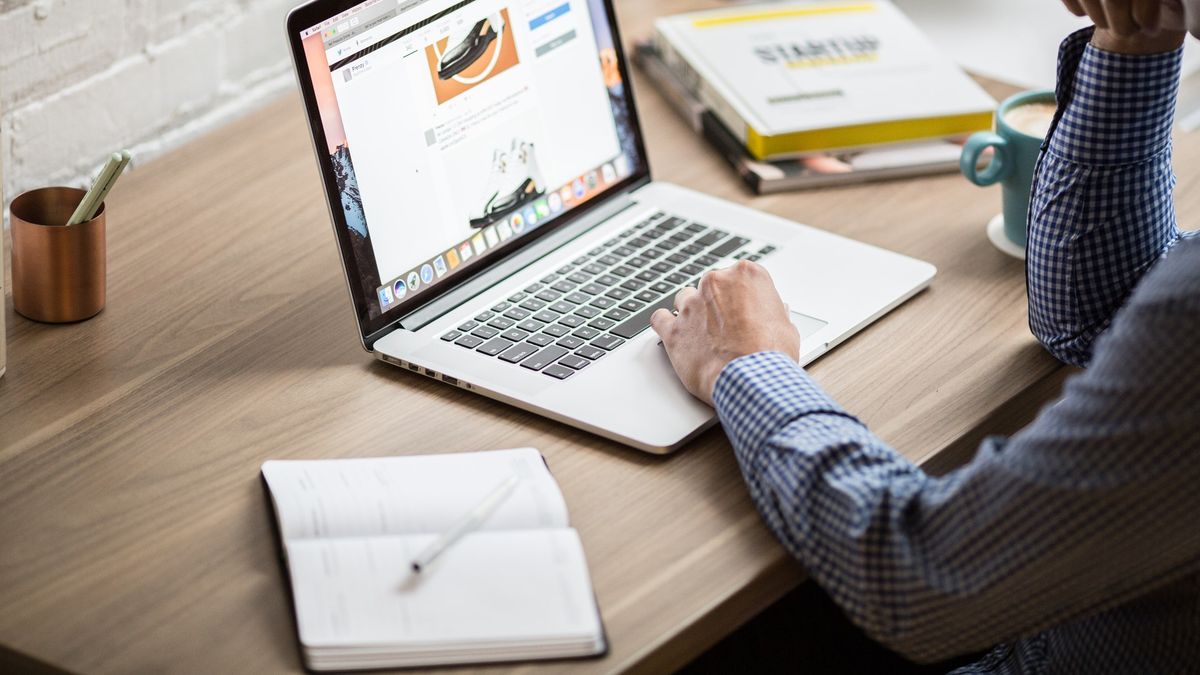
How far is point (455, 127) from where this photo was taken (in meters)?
1.10

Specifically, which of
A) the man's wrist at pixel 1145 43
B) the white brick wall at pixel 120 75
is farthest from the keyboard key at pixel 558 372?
the white brick wall at pixel 120 75

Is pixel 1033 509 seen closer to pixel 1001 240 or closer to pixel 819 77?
pixel 1001 240

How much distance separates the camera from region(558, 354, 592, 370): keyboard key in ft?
3.34

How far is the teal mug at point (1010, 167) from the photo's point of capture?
3.94ft

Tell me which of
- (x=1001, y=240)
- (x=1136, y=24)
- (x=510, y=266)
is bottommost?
(x=1001, y=240)

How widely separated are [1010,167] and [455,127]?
537mm

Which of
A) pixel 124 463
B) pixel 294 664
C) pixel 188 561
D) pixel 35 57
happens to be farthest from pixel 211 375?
pixel 35 57

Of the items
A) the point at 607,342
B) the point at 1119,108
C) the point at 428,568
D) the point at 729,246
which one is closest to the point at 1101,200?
the point at 1119,108

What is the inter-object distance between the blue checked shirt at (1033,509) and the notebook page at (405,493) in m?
0.15

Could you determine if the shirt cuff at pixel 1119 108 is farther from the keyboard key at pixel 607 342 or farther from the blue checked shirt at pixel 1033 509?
the keyboard key at pixel 607 342

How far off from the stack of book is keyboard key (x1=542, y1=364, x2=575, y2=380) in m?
0.42

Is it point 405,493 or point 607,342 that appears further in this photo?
point 607,342

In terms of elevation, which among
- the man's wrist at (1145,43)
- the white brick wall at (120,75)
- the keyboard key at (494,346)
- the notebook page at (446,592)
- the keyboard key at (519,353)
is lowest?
the notebook page at (446,592)

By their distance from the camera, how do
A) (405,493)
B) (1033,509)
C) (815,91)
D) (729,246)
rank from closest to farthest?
(1033,509)
(405,493)
(729,246)
(815,91)
